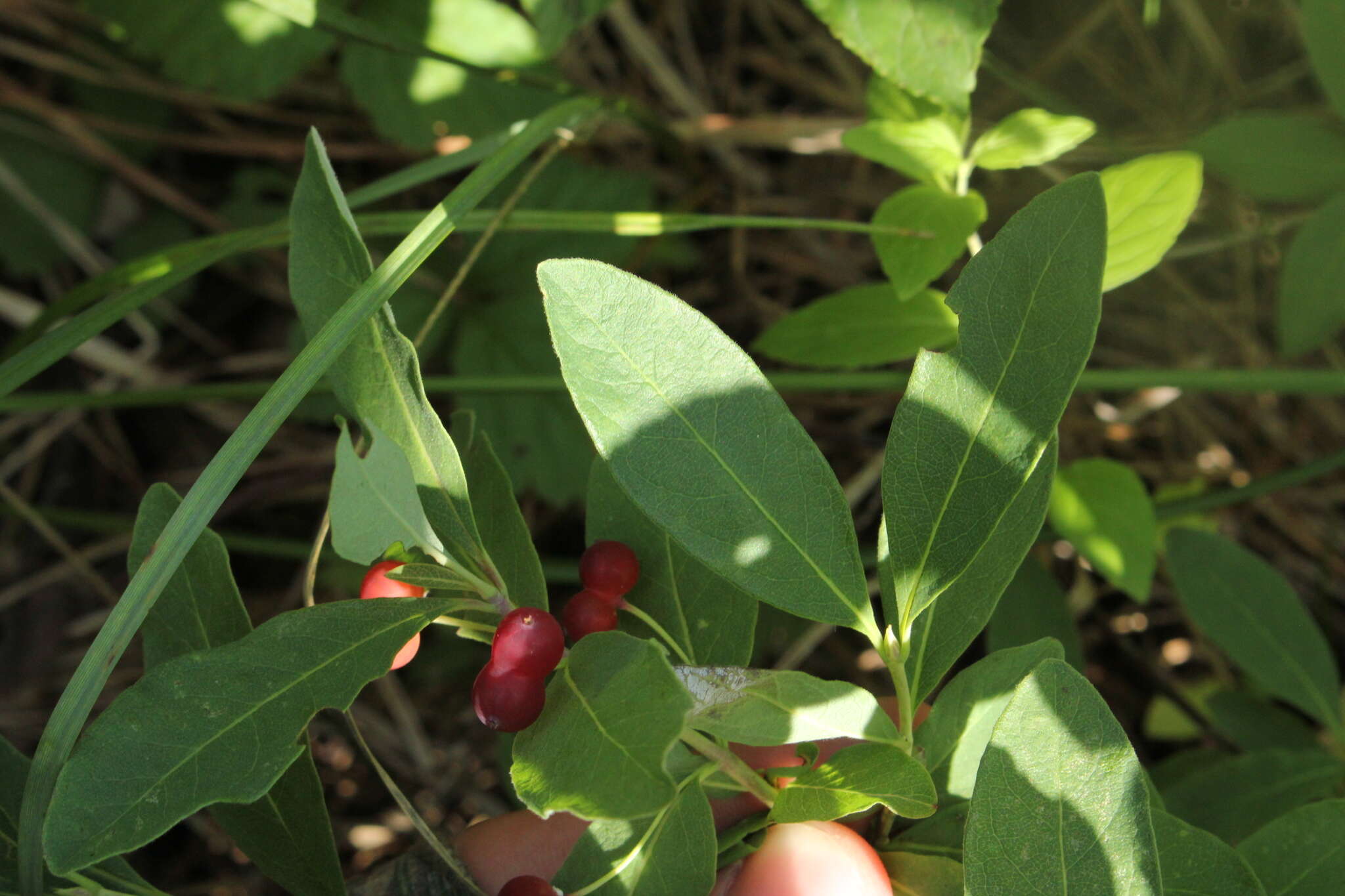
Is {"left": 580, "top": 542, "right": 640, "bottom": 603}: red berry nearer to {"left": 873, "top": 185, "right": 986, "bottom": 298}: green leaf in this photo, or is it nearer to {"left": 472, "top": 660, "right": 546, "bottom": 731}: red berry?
{"left": 472, "top": 660, "right": 546, "bottom": 731}: red berry

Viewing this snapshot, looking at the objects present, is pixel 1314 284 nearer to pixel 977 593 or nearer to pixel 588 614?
pixel 977 593

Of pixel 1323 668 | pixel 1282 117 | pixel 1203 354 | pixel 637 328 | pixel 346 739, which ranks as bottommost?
pixel 346 739

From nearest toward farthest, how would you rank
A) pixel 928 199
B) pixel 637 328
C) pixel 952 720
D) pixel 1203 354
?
pixel 637 328
pixel 952 720
pixel 928 199
pixel 1203 354

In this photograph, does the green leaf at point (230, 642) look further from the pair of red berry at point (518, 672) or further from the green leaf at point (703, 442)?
the green leaf at point (703, 442)

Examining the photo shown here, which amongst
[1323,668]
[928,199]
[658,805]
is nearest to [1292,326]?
[1323,668]

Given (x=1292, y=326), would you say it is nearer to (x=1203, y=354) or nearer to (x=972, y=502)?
(x=1203, y=354)

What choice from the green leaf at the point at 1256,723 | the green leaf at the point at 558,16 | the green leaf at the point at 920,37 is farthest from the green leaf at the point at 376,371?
the green leaf at the point at 1256,723
